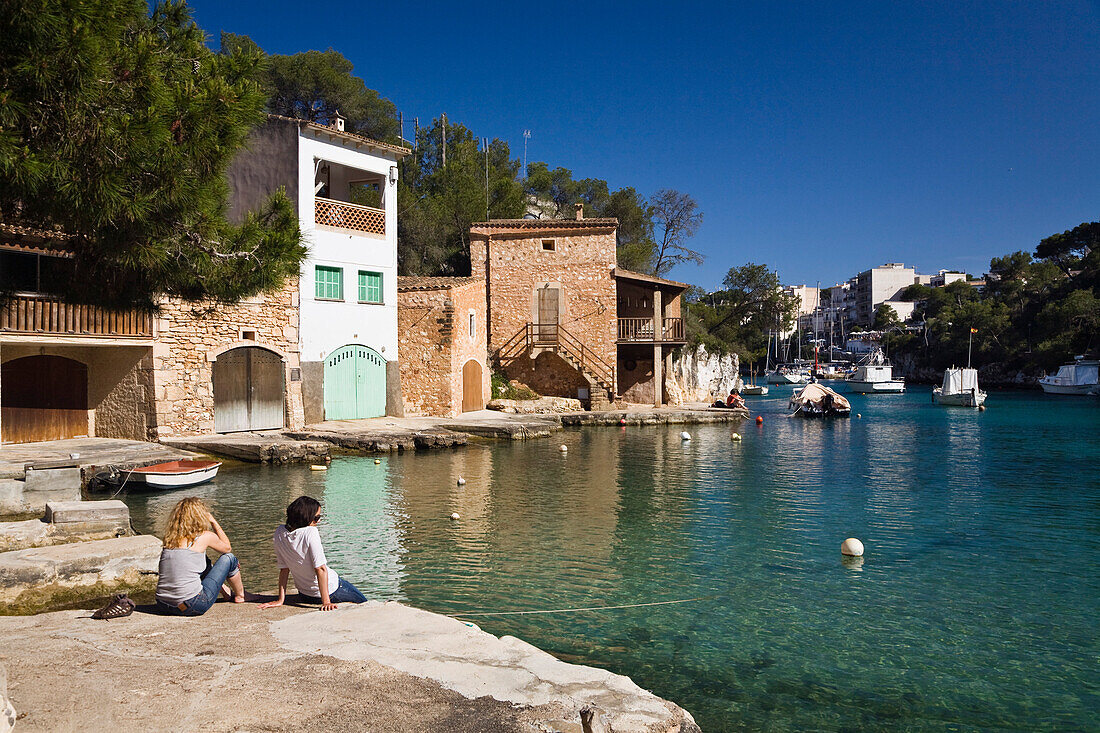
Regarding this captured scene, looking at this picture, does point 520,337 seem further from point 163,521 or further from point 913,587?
point 913,587

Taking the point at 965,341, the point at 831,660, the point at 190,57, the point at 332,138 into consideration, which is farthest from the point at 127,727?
the point at 965,341

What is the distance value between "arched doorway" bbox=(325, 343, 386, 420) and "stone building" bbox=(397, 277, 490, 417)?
182cm

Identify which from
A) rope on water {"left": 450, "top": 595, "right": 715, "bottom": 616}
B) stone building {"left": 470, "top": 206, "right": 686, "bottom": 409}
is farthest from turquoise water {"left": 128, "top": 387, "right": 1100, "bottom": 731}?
stone building {"left": 470, "top": 206, "right": 686, "bottom": 409}

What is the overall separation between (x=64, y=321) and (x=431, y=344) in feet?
40.5

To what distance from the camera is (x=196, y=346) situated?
2116 centimetres

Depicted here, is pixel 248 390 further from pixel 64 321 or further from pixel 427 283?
pixel 427 283

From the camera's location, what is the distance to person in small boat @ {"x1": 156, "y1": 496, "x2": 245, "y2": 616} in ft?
20.0

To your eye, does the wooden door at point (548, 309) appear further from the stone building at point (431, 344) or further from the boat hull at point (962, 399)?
the boat hull at point (962, 399)

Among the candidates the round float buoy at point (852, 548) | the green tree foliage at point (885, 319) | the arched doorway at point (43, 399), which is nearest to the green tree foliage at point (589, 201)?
the arched doorway at point (43, 399)

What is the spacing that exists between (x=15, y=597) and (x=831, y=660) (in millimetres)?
7923

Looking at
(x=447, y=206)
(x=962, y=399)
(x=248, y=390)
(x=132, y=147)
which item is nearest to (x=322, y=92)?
(x=447, y=206)

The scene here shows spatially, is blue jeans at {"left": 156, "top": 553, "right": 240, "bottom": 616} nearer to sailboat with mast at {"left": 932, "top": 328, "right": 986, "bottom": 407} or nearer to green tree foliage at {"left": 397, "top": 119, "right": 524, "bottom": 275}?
green tree foliage at {"left": 397, "top": 119, "right": 524, "bottom": 275}

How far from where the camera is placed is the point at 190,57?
26.0 ft

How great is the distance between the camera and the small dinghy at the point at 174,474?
15594mm
